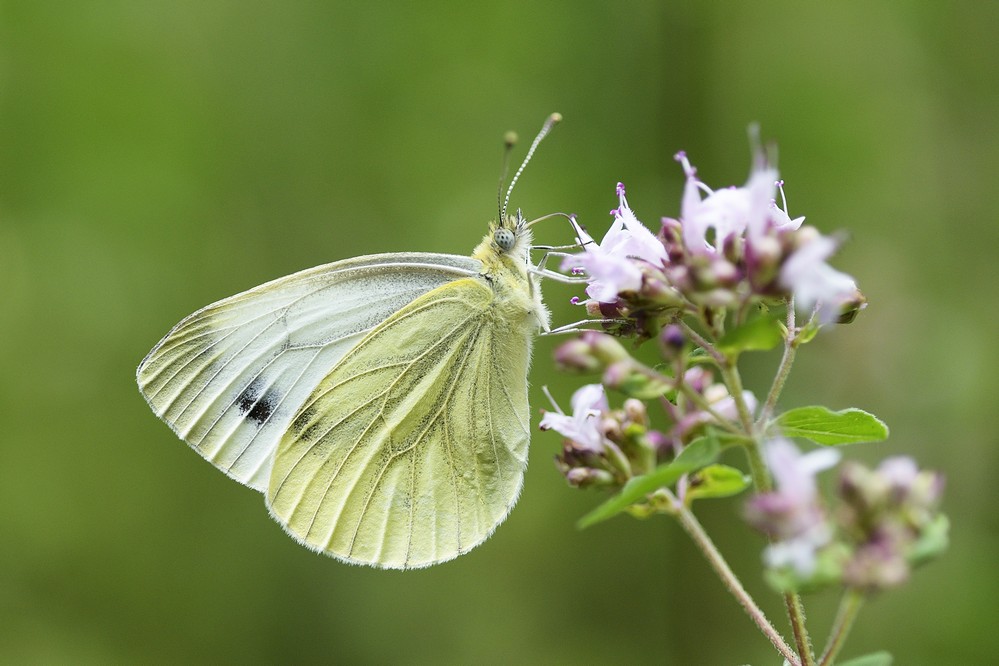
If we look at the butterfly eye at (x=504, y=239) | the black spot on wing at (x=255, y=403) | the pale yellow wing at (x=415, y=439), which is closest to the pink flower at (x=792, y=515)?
the pale yellow wing at (x=415, y=439)

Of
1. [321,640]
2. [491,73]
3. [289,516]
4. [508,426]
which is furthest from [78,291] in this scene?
[508,426]

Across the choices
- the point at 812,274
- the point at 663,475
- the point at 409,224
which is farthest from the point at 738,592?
the point at 409,224

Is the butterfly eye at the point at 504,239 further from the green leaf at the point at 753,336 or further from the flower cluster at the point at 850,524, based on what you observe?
the flower cluster at the point at 850,524

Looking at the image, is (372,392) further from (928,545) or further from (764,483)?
(928,545)

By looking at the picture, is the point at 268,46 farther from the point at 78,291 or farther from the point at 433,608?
the point at 433,608

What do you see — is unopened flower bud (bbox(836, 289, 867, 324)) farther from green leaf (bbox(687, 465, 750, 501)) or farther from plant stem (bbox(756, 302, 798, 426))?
green leaf (bbox(687, 465, 750, 501))

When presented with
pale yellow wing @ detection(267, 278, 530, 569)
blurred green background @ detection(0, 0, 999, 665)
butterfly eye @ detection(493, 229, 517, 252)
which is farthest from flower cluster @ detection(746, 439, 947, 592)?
blurred green background @ detection(0, 0, 999, 665)
